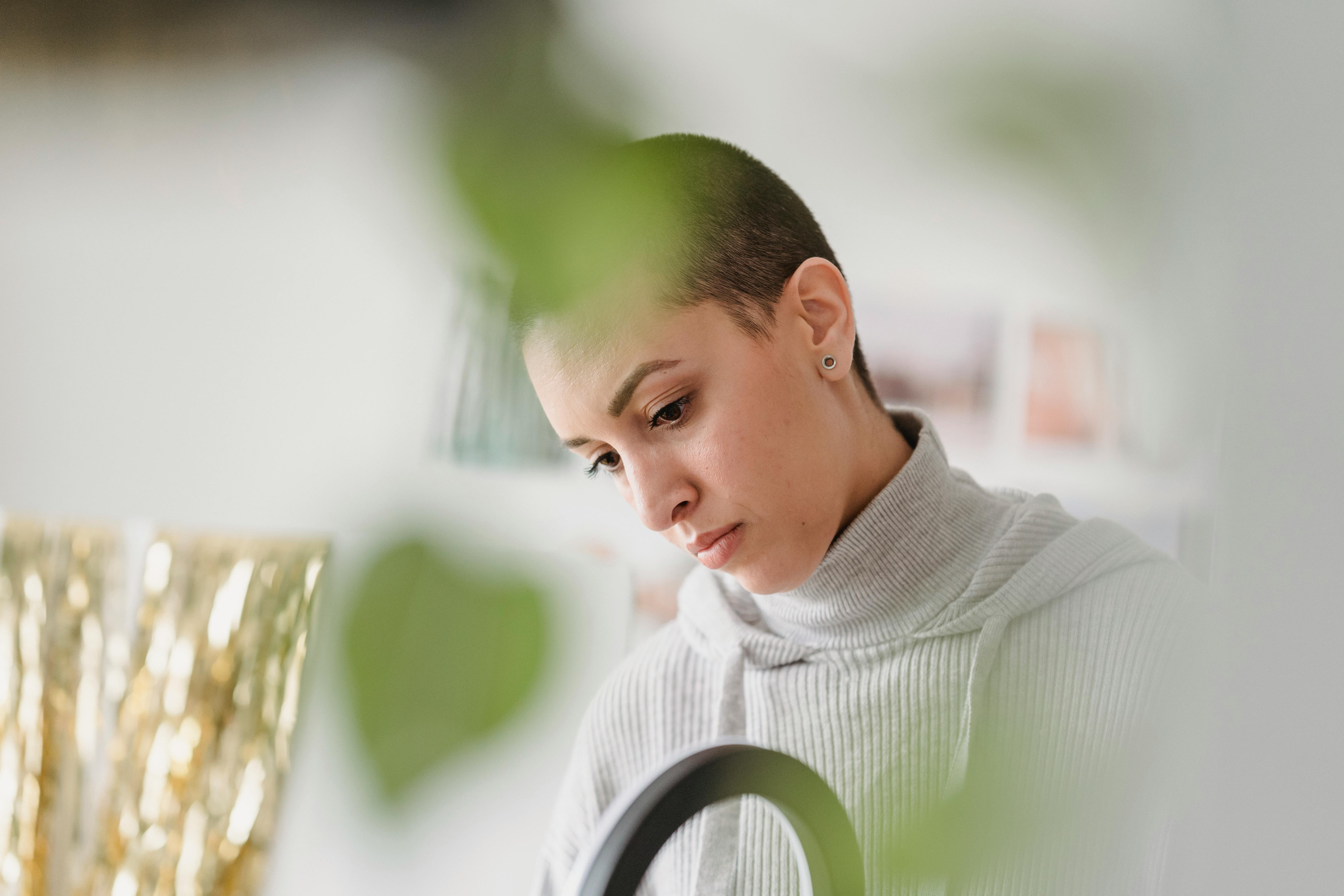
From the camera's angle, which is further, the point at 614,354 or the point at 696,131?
the point at 614,354

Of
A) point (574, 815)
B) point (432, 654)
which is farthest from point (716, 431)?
point (574, 815)

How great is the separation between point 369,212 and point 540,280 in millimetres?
150

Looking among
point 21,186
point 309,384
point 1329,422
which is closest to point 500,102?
point 1329,422

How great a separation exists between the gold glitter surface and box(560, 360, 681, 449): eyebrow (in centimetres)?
18

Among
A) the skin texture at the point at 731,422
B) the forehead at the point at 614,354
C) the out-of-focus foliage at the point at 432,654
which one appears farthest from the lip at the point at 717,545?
the out-of-focus foliage at the point at 432,654

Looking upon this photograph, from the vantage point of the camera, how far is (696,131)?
243 millimetres

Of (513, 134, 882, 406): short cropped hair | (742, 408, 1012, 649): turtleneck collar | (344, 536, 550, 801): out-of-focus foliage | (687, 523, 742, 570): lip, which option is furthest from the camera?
(742, 408, 1012, 649): turtleneck collar

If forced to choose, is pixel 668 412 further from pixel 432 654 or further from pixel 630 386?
pixel 432 654

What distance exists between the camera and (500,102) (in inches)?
5.9

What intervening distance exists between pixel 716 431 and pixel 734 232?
0.12 m

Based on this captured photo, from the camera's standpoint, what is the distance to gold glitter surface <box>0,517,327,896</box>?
7.4 inches

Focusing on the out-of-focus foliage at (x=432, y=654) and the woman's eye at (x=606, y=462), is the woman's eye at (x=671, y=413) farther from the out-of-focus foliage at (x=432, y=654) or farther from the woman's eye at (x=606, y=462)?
the out-of-focus foliage at (x=432, y=654)

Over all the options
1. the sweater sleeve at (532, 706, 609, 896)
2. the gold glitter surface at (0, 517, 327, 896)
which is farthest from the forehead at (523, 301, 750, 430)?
the sweater sleeve at (532, 706, 609, 896)

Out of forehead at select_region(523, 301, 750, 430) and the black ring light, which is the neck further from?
the black ring light
